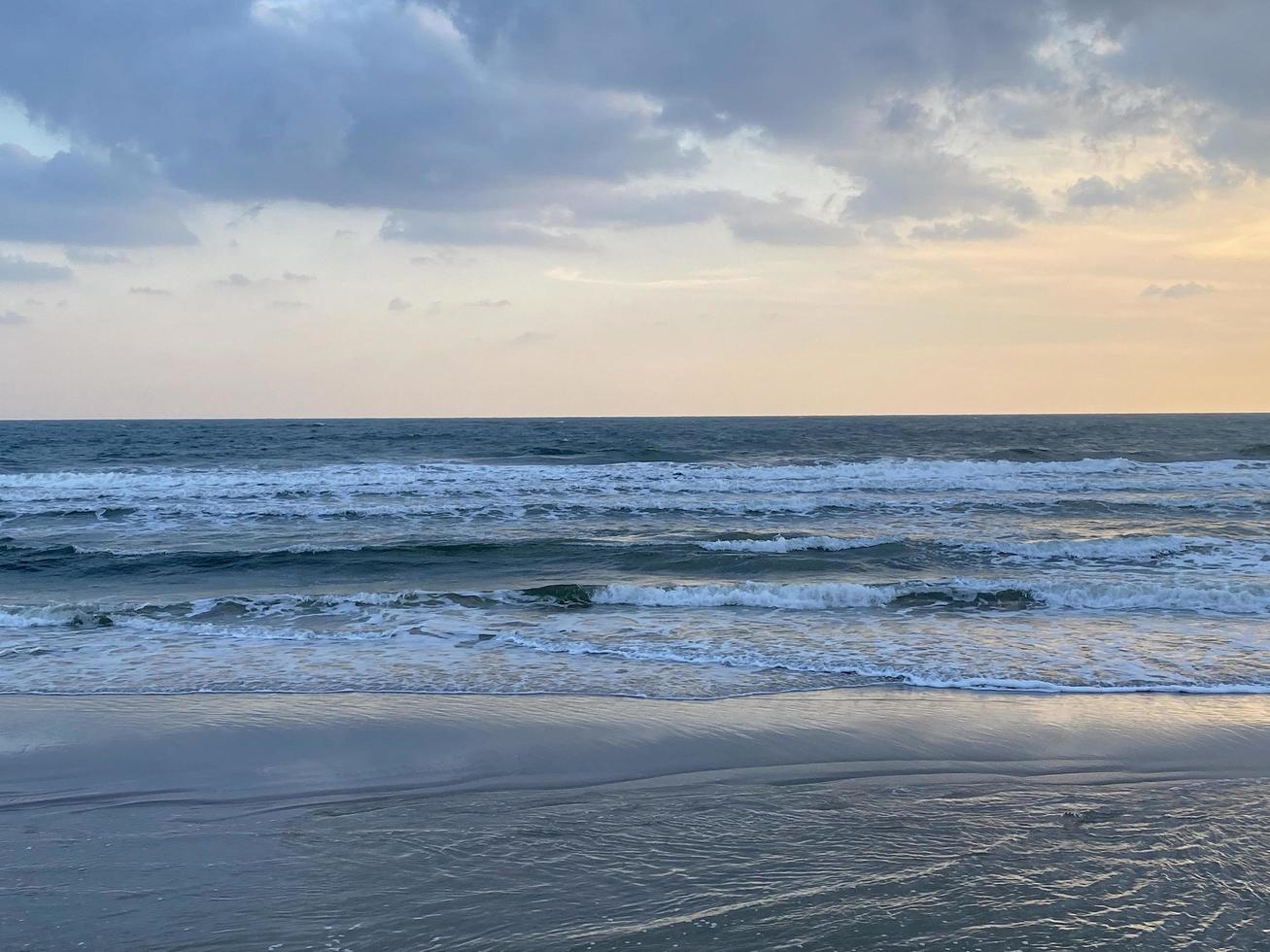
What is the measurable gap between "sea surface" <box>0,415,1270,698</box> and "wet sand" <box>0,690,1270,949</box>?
1115 millimetres

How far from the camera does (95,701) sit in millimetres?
8602

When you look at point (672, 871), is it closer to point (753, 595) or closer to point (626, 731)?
point (626, 731)

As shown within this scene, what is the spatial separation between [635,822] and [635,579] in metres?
10.5

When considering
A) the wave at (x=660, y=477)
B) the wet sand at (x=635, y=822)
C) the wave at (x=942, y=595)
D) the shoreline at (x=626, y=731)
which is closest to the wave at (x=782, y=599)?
the wave at (x=942, y=595)

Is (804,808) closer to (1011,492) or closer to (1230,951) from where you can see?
(1230,951)

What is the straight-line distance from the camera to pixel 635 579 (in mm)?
16203

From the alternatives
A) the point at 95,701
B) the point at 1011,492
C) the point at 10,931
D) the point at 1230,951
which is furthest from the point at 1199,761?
the point at 1011,492

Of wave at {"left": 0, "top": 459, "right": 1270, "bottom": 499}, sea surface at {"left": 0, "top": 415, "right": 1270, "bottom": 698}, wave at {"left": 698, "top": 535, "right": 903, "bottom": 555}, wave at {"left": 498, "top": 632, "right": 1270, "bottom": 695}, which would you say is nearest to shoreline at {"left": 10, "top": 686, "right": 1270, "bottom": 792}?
wave at {"left": 498, "top": 632, "right": 1270, "bottom": 695}

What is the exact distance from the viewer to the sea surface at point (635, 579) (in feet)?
32.2

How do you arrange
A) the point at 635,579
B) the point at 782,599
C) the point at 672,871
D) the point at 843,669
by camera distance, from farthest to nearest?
the point at 635,579, the point at 782,599, the point at 843,669, the point at 672,871

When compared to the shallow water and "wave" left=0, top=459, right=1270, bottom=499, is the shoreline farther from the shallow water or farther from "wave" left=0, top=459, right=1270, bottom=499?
"wave" left=0, top=459, right=1270, bottom=499

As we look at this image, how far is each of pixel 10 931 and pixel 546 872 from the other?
2489mm

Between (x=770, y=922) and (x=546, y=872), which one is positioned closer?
(x=770, y=922)

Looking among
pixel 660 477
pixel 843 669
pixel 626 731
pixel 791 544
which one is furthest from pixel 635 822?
pixel 660 477
